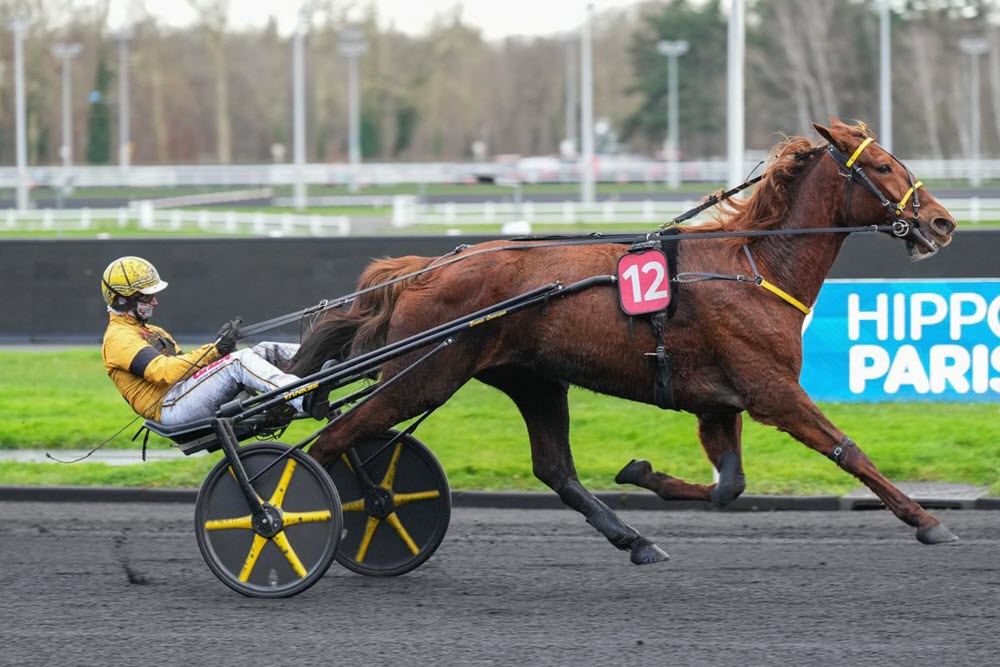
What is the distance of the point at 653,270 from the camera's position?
6070 millimetres

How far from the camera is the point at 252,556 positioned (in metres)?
6.10

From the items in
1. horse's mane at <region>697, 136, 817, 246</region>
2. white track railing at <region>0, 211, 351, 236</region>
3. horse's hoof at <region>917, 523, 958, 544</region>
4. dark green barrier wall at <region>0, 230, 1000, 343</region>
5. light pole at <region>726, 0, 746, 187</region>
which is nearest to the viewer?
horse's hoof at <region>917, 523, 958, 544</region>

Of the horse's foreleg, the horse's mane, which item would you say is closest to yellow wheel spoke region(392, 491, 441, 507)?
the horse's foreleg

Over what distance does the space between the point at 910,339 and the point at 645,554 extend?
418cm

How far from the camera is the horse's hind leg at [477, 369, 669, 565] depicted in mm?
6582

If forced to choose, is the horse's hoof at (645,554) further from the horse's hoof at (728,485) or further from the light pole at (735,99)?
the light pole at (735,99)

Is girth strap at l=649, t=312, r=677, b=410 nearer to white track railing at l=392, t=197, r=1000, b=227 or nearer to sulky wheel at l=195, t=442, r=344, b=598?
sulky wheel at l=195, t=442, r=344, b=598

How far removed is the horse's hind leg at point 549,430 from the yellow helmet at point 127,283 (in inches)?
59.9

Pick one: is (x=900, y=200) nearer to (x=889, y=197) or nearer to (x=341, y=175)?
(x=889, y=197)

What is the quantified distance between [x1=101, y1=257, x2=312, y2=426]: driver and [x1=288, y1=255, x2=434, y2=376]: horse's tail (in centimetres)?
24

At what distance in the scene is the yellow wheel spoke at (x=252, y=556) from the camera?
6.09 m

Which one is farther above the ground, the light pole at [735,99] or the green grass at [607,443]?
the light pole at [735,99]

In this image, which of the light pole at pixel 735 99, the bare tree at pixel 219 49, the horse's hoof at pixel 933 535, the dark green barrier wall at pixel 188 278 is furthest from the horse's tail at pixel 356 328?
the bare tree at pixel 219 49

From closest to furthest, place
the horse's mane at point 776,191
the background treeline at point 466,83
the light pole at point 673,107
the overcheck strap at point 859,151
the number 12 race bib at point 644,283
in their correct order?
the number 12 race bib at point 644,283 → the overcheck strap at point 859,151 → the horse's mane at point 776,191 → the light pole at point 673,107 → the background treeline at point 466,83
